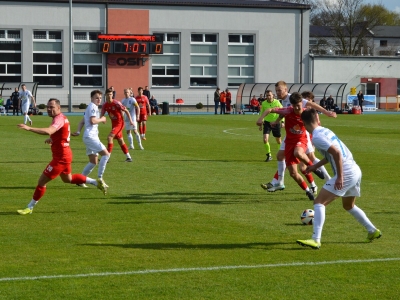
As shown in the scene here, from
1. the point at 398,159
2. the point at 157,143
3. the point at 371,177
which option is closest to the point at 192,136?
the point at 157,143

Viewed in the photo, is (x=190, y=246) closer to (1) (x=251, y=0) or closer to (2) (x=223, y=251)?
(2) (x=223, y=251)

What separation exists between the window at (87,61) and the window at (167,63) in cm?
472

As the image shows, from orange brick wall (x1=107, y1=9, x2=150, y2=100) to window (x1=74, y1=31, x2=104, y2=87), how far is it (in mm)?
974

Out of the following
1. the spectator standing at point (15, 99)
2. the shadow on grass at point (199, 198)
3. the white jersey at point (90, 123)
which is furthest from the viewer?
the spectator standing at point (15, 99)

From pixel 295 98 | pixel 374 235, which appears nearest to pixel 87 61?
pixel 295 98

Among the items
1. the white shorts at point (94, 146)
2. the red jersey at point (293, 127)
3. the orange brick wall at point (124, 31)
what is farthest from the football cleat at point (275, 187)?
the orange brick wall at point (124, 31)

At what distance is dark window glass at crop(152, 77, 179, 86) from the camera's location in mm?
68875

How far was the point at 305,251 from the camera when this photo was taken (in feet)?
32.0

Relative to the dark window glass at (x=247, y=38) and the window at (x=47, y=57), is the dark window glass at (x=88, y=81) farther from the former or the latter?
the dark window glass at (x=247, y=38)

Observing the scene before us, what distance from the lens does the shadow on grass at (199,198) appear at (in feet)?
46.2

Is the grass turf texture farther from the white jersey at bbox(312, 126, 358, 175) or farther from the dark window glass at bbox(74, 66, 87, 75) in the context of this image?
the dark window glass at bbox(74, 66, 87, 75)

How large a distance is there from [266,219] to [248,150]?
13.8 metres

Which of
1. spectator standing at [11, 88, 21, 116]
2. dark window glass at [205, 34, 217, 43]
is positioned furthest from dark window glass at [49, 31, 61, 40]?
dark window glass at [205, 34, 217, 43]

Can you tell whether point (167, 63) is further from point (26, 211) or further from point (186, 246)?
point (186, 246)
